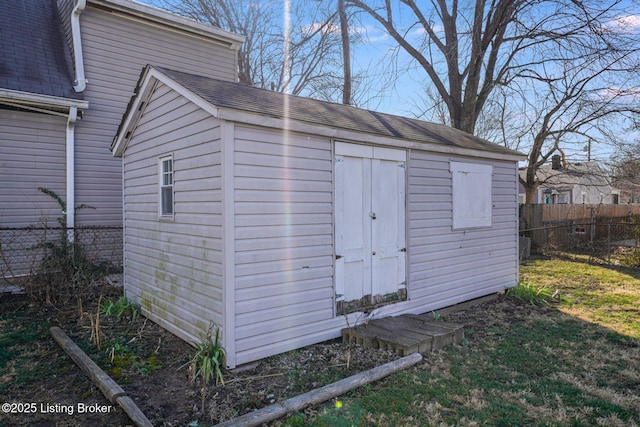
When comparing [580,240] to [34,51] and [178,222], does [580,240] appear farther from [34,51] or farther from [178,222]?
[34,51]

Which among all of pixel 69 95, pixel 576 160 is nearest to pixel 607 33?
pixel 576 160

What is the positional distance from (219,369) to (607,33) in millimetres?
13257

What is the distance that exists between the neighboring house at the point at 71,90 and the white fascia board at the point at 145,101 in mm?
1775

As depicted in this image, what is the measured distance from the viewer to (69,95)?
7.82 meters

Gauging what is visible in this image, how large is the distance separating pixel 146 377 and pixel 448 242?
4.80 metres

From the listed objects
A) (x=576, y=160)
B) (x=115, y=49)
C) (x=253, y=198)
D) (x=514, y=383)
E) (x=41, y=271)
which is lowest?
(x=514, y=383)

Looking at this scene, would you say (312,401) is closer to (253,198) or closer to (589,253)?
(253,198)

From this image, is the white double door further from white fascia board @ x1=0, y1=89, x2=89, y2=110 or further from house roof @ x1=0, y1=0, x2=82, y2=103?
house roof @ x1=0, y1=0, x2=82, y2=103

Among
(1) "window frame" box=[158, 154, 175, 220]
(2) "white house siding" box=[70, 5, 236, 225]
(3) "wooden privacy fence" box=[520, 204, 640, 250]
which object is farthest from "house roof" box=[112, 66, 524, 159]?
(3) "wooden privacy fence" box=[520, 204, 640, 250]

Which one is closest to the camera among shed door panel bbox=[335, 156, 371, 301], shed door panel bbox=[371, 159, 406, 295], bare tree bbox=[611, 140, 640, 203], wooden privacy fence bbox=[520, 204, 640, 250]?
shed door panel bbox=[335, 156, 371, 301]

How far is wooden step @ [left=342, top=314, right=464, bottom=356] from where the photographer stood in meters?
4.62

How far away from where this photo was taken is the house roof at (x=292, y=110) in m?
4.44

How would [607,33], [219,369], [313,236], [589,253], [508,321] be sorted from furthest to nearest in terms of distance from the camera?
[589,253] < [607,33] < [508,321] < [313,236] < [219,369]

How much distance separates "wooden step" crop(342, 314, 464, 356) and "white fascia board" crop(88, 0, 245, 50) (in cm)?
816
